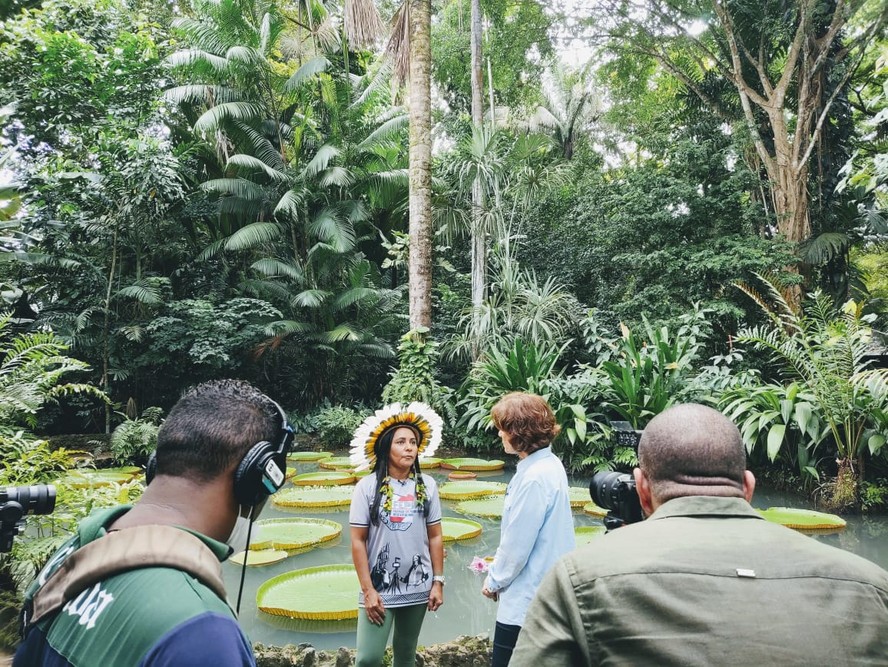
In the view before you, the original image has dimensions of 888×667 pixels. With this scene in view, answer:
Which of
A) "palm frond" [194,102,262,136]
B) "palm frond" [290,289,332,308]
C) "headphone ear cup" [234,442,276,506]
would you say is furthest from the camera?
"palm frond" [194,102,262,136]

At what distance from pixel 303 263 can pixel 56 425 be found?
6.34m

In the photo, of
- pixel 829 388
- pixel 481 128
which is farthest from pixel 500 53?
pixel 829 388

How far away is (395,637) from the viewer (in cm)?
278

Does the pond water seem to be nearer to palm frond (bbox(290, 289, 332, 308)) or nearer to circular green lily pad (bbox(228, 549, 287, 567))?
circular green lily pad (bbox(228, 549, 287, 567))

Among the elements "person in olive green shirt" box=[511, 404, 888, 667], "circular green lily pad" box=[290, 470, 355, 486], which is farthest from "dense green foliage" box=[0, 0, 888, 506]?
"person in olive green shirt" box=[511, 404, 888, 667]

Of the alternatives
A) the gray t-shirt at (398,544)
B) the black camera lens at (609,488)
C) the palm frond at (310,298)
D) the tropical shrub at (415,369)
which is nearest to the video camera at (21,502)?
the gray t-shirt at (398,544)

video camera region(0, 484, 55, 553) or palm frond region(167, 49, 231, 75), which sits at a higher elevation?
palm frond region(167, 49, 231, 75)

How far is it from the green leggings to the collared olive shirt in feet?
5.66

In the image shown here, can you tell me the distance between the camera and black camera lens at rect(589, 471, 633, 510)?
1.74 m

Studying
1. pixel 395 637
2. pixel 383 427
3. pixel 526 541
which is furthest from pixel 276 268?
pixel 526 541

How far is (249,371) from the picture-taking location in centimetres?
1459

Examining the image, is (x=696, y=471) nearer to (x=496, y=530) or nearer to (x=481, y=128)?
(x=496, y=530)

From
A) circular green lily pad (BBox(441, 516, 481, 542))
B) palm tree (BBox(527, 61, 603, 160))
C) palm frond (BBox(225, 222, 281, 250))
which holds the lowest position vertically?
circular green lily pad (BBox(441, 516, 481, 542))

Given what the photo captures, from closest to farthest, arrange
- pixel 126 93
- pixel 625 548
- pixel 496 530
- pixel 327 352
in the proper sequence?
pixel 625 548 → pixel 496 530 → pixel 126 93 → pixel 327 352
